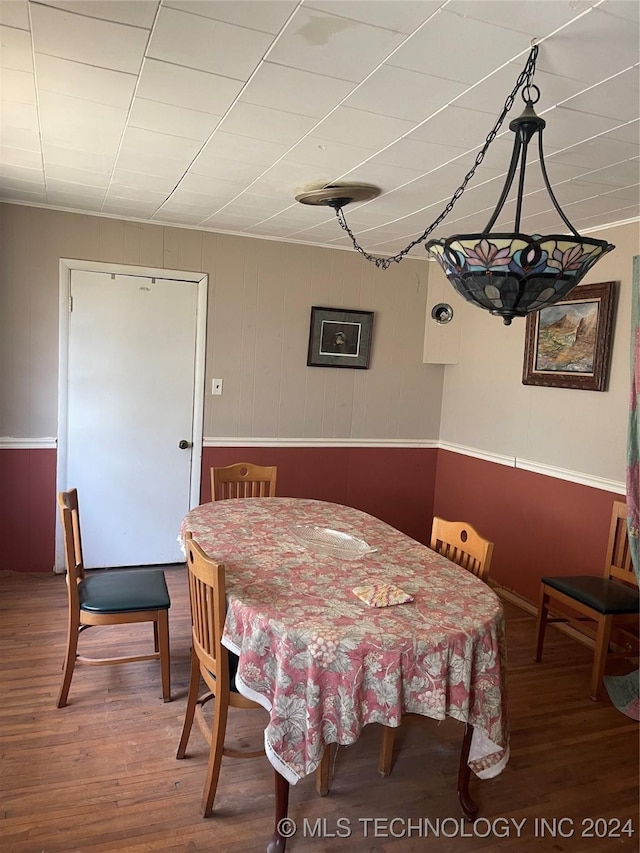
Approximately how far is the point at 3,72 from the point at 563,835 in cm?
304

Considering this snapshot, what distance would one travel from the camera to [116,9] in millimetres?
1508

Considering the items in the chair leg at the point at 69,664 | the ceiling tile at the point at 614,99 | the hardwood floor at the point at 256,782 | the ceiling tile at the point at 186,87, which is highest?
the ceiling tile at the point at 186,87

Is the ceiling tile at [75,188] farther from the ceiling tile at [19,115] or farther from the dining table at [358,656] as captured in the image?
the dining table at [358,656]

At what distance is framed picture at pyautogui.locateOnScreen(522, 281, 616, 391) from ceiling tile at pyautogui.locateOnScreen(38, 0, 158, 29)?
228cm

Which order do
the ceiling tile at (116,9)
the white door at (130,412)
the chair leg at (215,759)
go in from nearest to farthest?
the ceiling tile at (116,9), the chair leg at (215,759), the white door at (130,412)

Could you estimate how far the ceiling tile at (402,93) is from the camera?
1.77 meters

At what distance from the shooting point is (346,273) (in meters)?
4.45

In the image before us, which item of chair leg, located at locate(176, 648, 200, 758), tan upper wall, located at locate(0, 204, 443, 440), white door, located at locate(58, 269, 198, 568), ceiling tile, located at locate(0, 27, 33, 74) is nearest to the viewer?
ceiling tile, located at locate(0, 27, 33, 74)

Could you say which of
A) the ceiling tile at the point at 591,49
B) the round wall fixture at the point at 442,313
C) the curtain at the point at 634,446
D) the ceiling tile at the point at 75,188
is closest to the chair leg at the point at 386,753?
the curtain at the point at 634,446

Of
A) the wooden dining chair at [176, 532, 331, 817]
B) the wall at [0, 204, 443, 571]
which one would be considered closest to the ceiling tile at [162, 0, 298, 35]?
the wooden dining chair at [176, 532, 331, 817]

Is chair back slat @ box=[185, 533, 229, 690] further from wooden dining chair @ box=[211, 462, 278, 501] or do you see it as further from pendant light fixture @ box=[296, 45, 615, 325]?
wooden dining chair @ box=[211, 462, 278, 501]

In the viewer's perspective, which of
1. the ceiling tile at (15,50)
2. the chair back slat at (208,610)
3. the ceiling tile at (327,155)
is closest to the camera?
the ceiling tile at (15,50)

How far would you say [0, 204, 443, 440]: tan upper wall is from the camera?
3.71m

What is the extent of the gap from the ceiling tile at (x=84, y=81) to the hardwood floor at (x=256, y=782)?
231 centimetres
